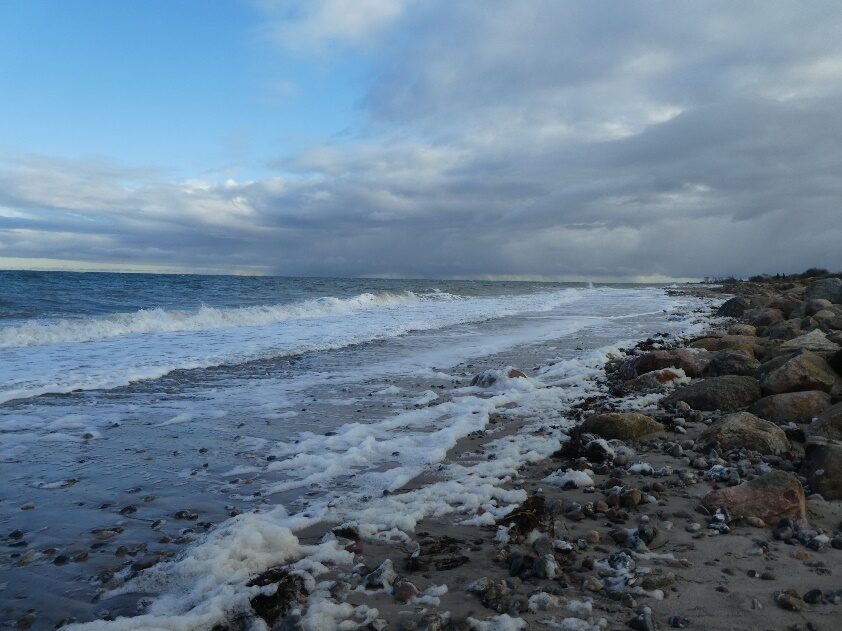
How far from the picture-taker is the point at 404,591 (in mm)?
2949

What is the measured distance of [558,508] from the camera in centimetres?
395

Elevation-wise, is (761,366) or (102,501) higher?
(761,366)

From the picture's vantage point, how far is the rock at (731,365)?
7832mm

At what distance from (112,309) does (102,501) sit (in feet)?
80.4

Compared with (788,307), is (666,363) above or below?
below

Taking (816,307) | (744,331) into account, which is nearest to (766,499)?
(744,331)

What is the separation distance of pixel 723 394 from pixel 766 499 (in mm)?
3514

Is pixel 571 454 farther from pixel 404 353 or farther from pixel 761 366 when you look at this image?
pixel 404 353

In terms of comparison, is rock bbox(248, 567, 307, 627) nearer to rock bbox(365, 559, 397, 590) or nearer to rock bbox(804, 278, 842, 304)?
rock bbox(365, 559, 397, 590)

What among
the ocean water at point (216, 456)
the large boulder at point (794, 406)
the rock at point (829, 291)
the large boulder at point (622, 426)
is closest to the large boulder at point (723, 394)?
the large boulder at point (794, 406)

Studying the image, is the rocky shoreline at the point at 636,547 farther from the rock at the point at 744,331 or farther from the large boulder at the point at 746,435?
the rock at the point at 744,331

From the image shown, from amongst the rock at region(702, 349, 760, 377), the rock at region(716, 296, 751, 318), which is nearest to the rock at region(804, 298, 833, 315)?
the rock at region(702, 349, 760, 377)

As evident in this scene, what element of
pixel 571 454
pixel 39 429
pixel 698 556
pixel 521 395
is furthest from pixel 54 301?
pixel 698 556

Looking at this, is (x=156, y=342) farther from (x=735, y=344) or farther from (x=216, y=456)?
(x=735, y=344)
